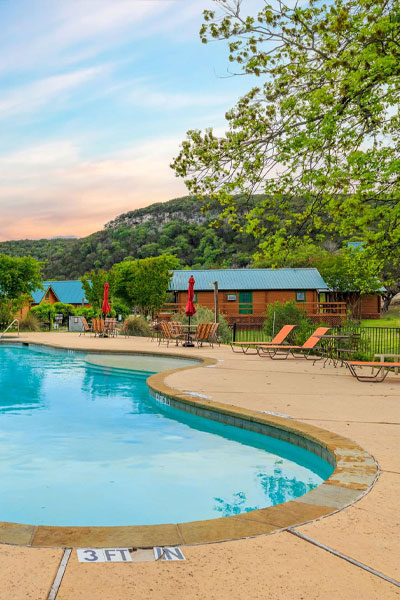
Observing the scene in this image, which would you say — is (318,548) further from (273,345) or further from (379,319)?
(379,319)

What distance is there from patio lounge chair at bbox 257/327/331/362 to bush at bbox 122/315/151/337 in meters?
10.5

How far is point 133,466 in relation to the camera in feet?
17.4

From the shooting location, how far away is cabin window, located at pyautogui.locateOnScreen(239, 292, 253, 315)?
38.8 meters

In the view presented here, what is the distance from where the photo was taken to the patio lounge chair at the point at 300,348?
40.3 ft

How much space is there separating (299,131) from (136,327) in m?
16.5

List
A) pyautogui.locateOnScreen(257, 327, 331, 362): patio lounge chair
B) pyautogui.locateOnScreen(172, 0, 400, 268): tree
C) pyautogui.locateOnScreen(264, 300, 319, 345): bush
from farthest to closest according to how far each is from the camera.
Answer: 1. pyautogui.locateOnScreen(264, 300, 319, 345): bush
2. pyautogui.locateOnScreen(257, 327, 331, 362): patio lounge chair
3. pyautogui.locateOnScreen(172, 0, 400, 268): tree

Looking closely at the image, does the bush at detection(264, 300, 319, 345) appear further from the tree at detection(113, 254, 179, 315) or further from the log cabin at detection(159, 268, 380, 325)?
the log cabin at detection(159, 268, 380, 325)

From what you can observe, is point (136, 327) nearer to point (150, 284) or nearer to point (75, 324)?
point (150, 284)

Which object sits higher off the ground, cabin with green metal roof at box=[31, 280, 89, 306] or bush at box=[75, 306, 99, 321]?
cabin with green metal roof at box=[31, 280, 89, 306]

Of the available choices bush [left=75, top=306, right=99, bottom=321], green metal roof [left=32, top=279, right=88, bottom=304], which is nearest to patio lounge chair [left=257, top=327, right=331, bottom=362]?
bush [left=75, top=306, right=99, bottom=321]

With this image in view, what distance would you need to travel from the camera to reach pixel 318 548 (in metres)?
2.60

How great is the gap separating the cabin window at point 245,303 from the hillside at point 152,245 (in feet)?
101

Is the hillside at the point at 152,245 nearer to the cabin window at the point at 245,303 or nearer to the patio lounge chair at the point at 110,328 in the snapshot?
the cabin window at the point at 245,303

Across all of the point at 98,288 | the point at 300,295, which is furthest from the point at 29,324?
the point at 300,295
